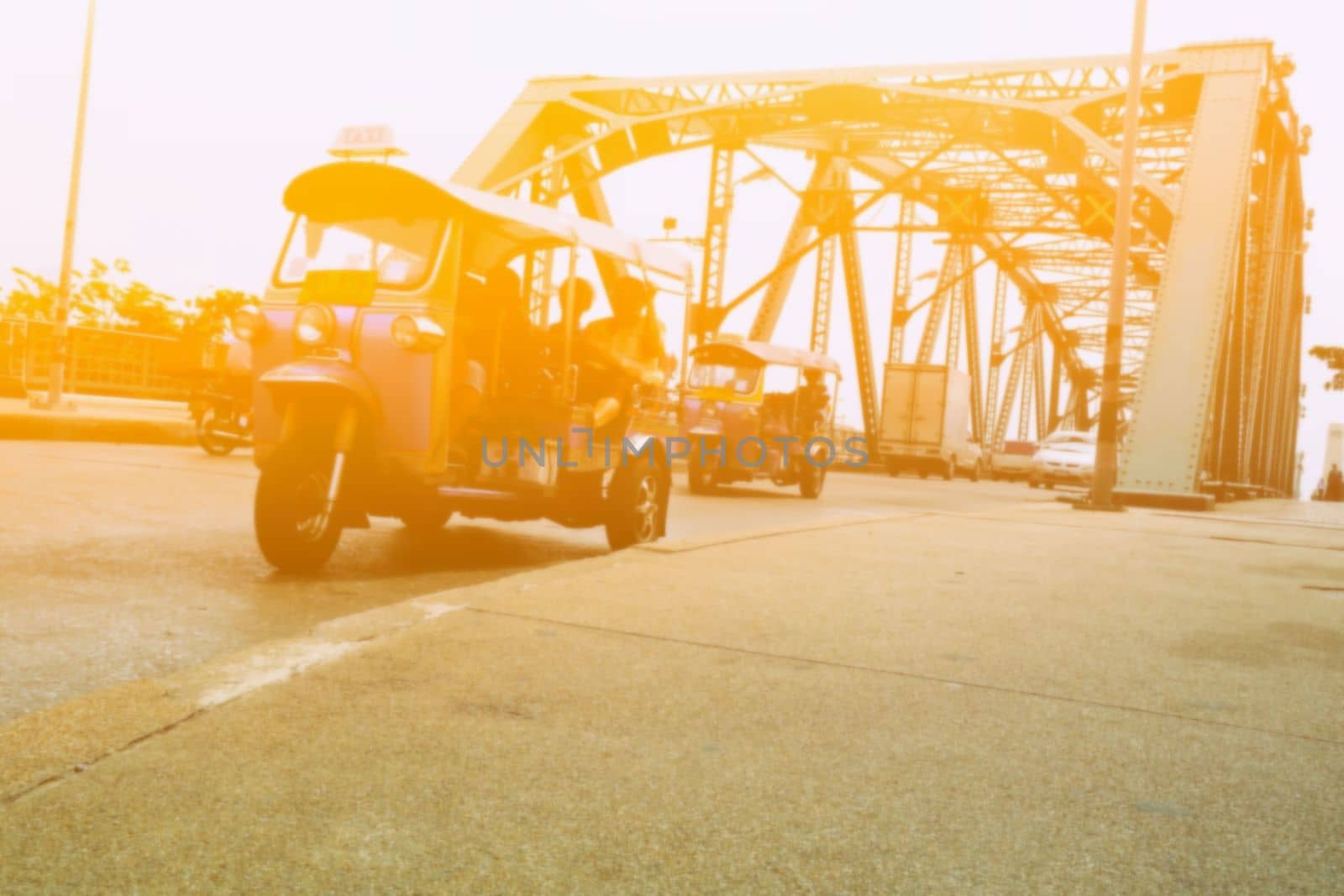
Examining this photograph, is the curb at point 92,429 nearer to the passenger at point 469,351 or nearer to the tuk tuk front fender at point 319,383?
the passenger at point 469,351

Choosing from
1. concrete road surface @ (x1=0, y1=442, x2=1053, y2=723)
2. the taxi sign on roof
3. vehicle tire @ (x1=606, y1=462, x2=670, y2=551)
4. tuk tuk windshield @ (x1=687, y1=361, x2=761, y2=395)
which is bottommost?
concrete road surface @ (x1=0, y1=442, x2=1053, y2=723)

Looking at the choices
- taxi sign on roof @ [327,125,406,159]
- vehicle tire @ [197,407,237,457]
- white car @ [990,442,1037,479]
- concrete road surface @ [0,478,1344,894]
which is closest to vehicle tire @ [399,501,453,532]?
taxi sign on roof @ [327,125,406,159]

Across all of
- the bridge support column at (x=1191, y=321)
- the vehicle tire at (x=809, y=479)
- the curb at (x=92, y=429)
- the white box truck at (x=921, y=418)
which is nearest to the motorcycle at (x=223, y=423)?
the curb at (x=92, y=429)

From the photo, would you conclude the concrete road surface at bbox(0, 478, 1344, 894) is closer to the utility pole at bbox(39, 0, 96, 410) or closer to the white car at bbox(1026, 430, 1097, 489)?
the utility pole at bbox(39, 0, 96, 410)

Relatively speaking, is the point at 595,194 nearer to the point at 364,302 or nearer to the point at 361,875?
the point at 364,302

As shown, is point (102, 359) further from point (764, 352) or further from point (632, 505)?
point (632, 505)

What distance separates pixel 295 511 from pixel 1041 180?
24.5 m

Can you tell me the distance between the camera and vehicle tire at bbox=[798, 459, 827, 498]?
61.2 ft

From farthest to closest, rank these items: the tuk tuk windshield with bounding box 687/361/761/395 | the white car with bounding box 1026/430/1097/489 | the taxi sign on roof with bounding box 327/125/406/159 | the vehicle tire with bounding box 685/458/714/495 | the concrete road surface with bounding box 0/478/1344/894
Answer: the white car with bounding box 1026/430/1097/489, the tuk tuk windshield with bounding box 687/361/761/395, the vehicle tire with bounding box 685/458/714/495, the taxi sign on roof with bounding box 327/125/406/159, the concrete road surface with bounding box 0/478/1344/894

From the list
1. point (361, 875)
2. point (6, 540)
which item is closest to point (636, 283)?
point (6, 540)

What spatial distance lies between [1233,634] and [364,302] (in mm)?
4464

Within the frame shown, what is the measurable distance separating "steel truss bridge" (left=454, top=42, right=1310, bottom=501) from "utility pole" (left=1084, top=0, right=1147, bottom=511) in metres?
1.23

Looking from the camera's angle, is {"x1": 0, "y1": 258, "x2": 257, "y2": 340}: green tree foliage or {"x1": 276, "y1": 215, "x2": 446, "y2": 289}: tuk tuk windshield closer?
{"x1": 276, "y1": 215, "x2": 446, "y2": 289}: tuk tuk windshield

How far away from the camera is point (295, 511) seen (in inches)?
259
